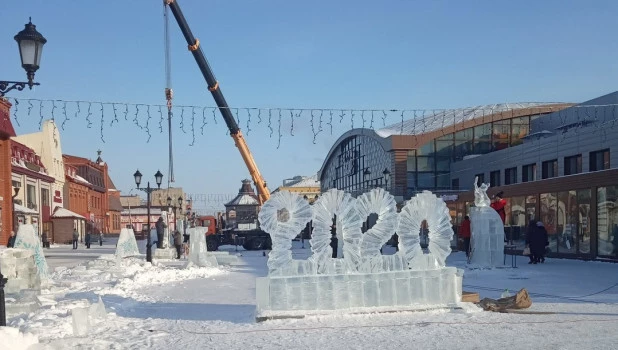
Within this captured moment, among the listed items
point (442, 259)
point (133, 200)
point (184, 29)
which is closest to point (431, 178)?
point (184, 29)

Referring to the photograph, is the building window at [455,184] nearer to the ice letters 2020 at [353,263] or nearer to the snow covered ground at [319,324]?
the snow covered ground at [319,324]

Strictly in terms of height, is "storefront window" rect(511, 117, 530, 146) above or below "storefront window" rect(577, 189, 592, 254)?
above

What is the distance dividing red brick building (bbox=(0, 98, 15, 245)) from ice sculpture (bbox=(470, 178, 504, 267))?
25496mm

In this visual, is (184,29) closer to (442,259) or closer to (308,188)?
(442,259)

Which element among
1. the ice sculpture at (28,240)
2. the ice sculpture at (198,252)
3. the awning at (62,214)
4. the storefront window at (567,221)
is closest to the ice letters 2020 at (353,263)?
the ice sculpture at (28,240)

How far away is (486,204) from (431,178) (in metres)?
29.0

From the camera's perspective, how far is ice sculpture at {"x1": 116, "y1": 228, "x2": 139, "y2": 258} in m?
25.1

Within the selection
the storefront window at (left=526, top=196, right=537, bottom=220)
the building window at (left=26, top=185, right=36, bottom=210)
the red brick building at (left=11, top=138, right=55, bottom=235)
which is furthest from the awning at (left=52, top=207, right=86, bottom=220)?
the storefront window at (left=526, top=196, right=537, bottom=220)

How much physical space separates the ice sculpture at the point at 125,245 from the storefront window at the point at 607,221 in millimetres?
16860

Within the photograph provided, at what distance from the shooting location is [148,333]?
30.4 feet

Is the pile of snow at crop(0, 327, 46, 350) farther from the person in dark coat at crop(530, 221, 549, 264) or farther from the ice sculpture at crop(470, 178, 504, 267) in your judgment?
the person in dark coat at crop(530, 221, 549, 264)

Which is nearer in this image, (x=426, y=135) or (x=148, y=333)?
(x=148, y=333)

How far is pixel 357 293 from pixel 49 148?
51.1 m

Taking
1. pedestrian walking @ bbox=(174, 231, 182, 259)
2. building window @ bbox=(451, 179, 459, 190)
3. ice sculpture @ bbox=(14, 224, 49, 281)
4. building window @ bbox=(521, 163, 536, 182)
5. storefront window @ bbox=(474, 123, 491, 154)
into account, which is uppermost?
storefront window @ bbox=(474, 123, 491, 154)
